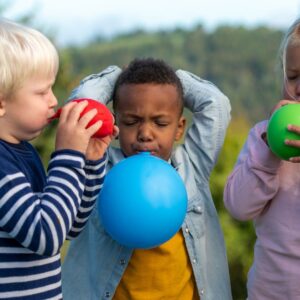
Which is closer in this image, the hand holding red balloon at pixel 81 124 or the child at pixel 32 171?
the child at pixel 32 171

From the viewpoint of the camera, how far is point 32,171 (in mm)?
2914

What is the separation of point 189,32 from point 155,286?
24872 millimetres

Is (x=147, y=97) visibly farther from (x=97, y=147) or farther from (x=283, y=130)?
(x=283, y=130)

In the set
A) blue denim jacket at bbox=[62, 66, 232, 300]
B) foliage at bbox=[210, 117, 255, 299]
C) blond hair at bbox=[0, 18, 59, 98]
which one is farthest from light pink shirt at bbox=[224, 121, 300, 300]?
foliage at bbox=[210, 117, 255, 299]

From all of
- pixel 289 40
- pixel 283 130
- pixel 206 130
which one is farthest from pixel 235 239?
pixel 283 130

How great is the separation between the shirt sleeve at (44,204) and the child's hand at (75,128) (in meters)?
0.04

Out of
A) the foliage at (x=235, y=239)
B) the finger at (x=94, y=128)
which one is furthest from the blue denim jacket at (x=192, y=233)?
the foliage at (x=235, y=239)

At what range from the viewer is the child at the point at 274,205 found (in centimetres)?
339

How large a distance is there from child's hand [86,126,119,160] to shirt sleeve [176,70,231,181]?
0.85 meters

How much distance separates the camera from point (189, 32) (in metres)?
27.8

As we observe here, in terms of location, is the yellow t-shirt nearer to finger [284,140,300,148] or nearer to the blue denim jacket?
the blue denim jacket

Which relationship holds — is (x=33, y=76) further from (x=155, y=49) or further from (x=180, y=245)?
(x=155, y=49)

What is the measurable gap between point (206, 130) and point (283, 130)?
796mm

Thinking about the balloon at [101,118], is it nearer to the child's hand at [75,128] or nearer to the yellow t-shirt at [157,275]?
the child's hand at [75,128]
